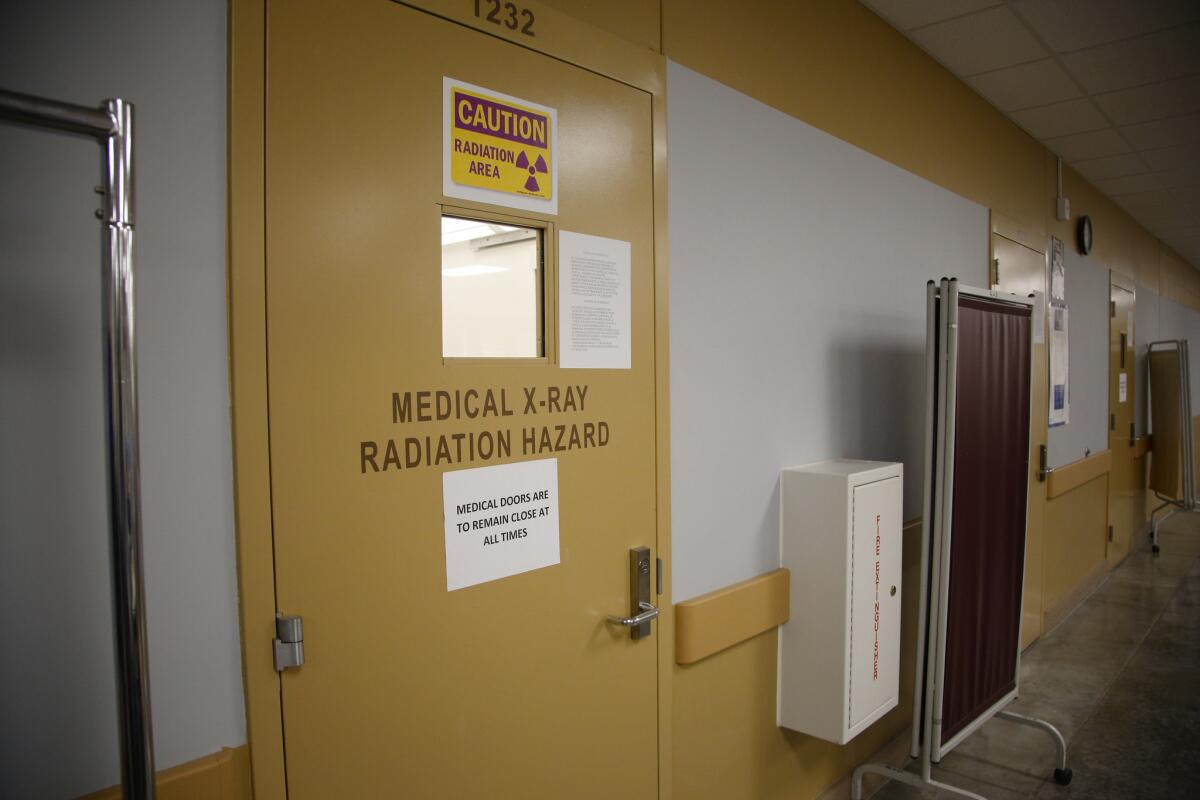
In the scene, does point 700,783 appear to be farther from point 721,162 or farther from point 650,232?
point 721,162

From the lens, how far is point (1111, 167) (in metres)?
5.21

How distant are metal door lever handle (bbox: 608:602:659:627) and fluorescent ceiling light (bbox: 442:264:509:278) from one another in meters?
0.89

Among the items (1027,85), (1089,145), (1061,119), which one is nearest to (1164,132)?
(1089,145)

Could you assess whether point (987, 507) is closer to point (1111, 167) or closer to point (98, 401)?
point (98, 401)

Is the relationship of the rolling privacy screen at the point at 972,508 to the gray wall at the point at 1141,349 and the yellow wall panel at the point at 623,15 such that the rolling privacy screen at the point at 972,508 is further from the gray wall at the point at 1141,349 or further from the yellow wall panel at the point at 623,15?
the gray wall at the point at 1141,349

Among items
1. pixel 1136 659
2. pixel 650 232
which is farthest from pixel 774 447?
pixel 1136 659

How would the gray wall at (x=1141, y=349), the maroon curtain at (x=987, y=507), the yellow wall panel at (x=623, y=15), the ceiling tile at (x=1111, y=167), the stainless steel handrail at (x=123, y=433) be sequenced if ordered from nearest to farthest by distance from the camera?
1. the stainless steel handrail at (x=123, y=433)
2. the yellow wall panel at (x=623, y=15)
3. the maroon curtain at (x=987, y=507)
4. the ceiling tile at (x=1111, y=167)
5. the gray wall at (x=1141, y=349)

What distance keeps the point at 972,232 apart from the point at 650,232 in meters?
2.66

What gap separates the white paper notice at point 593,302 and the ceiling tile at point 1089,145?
13.7 ft

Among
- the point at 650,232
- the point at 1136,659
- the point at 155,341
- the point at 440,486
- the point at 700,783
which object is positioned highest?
the point at 650,232

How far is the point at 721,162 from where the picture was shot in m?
2.19

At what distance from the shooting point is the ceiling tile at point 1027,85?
3.54m

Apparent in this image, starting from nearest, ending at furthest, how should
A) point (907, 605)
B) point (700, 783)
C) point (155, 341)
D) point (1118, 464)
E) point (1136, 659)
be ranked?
Answer: point (155, 341)
point (700, 783)
point (907, 605)
point (1136, 659)
point (1118, 464)

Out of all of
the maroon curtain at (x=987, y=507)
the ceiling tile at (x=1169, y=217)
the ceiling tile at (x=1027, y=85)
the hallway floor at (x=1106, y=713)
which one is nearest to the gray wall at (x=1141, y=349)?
the ceiling tile at (x=1169, y=217)
